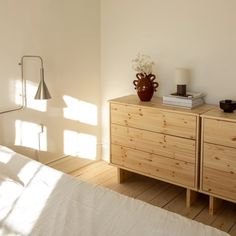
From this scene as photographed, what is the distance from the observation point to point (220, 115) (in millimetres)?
2746

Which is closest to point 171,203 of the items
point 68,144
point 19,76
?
point 68,144

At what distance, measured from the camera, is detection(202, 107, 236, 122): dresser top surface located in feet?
8.71

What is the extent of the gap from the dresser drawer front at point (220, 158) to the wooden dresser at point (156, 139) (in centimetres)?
10

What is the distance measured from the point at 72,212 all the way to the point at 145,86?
1649mm

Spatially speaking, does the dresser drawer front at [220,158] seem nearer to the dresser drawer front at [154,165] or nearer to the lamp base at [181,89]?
the dresser drawer front at [154,165]

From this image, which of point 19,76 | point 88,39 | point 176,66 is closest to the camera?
point 19,76

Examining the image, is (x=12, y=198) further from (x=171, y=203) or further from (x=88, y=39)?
(x=88, y=39)

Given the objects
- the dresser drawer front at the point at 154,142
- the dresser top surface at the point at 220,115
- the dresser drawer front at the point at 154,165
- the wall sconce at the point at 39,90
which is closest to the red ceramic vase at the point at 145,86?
the dresser drawer front at the point at 154,142

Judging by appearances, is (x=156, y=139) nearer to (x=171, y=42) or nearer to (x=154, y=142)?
(x=154, y=142)

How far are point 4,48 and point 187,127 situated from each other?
1639 millimetres

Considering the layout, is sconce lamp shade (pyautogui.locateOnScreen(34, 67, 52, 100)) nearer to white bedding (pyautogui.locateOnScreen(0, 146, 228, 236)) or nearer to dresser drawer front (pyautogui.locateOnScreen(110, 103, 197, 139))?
dresser drawer front (pyautogui.locateOnScreen(110, 103, 197, 139))

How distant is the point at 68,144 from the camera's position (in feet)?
12.0

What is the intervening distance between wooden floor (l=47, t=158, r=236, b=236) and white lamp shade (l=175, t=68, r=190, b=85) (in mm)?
1016

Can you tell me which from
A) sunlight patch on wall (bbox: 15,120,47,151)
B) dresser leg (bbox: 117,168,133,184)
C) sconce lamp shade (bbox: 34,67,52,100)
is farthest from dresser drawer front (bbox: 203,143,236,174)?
sunlight patch on wall (bbox: 15,120,47,151)
